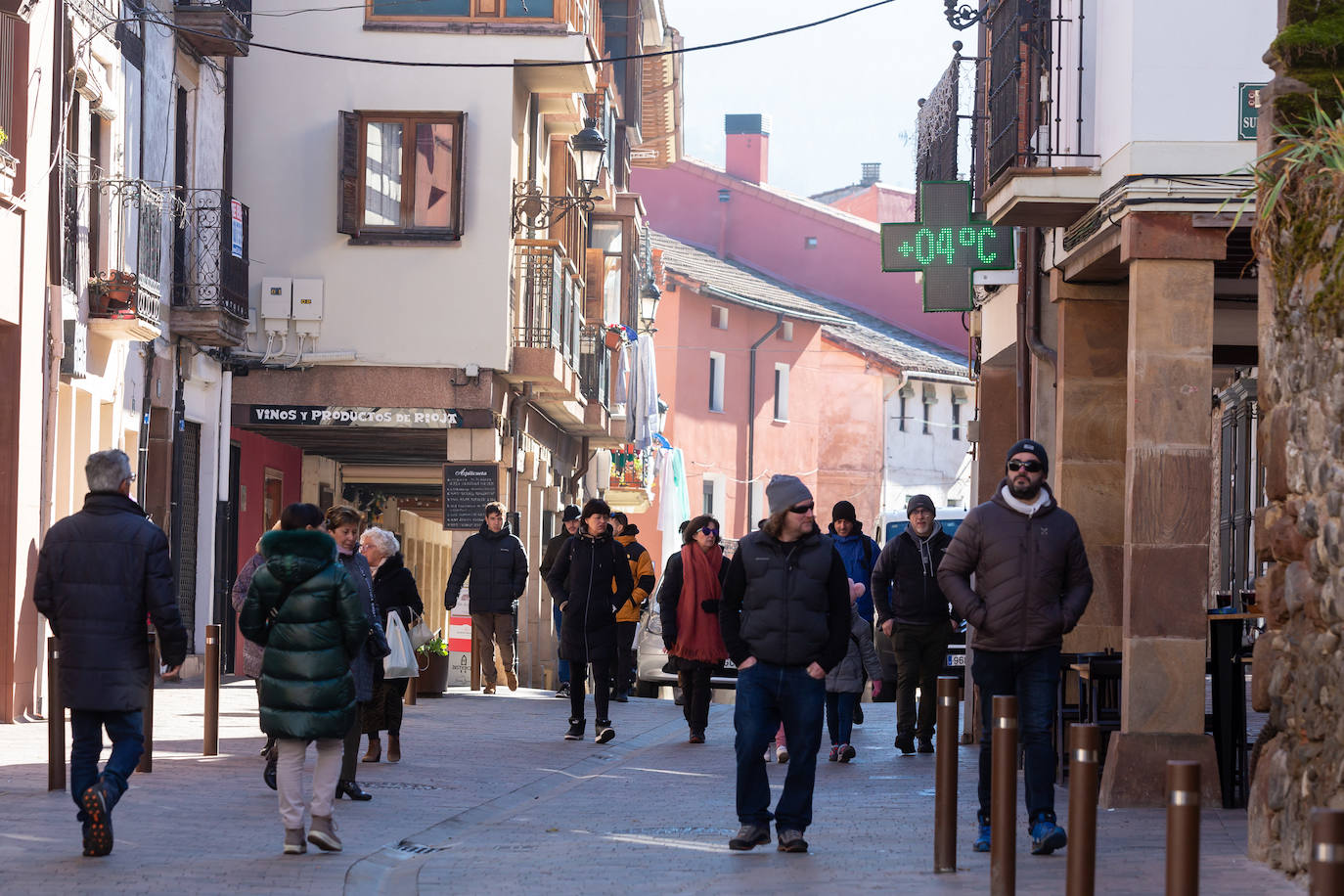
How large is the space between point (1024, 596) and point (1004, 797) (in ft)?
6.96

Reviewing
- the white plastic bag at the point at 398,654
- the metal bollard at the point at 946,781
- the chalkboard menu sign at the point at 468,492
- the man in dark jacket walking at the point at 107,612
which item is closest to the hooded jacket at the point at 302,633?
the man in dark jacket walking at the point at 107,612

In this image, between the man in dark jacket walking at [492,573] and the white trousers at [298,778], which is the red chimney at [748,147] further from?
the white trousers at [298,778]

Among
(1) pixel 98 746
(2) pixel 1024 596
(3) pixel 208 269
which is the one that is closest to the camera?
(1) pixel 98 746

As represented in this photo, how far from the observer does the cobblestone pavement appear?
895 centimetres

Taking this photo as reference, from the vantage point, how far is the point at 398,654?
43.8 feet

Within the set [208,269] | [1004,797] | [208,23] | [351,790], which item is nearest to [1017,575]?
[1004,797]

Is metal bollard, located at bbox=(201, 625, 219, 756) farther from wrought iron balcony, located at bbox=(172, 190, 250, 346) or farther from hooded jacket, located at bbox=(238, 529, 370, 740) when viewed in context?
wrought iron balcony, located at bbox=(172, 190, 250, 346)

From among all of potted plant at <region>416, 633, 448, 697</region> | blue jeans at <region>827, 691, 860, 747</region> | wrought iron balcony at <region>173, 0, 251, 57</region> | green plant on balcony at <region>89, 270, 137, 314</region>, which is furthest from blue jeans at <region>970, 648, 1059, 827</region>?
wrought iron balcony at <region>173, 0, 251, 57</region>

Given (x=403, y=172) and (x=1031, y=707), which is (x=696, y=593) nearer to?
(x=1031, y=707)

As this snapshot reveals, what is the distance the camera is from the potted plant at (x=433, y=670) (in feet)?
70.1

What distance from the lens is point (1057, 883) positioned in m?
8.90

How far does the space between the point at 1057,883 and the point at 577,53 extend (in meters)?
17.7

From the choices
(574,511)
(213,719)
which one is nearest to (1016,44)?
(213,719)

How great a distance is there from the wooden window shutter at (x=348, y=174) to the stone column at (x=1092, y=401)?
1159cm
